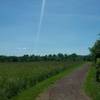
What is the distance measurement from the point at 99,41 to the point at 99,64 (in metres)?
21.5

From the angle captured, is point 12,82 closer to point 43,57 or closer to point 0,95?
point 0,95

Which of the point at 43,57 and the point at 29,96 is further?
the point at 43,57

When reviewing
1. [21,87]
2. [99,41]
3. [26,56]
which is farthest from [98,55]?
[26,56]

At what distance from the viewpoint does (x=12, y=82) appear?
19453mm

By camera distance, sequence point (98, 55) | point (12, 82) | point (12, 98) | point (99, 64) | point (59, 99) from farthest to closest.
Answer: point (98, 55) → point (99, 64) → point (12, 82) → point (12, 98) → point (59, 99)

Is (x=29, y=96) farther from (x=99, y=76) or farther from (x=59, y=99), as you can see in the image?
(x=99, y=76)

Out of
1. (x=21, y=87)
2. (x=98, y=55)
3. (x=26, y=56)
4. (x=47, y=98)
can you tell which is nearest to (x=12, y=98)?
(x=47, y=98)

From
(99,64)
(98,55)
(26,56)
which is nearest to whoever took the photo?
(99,64)

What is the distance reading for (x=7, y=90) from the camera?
57.3ft

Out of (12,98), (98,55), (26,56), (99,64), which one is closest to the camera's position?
(12,98)

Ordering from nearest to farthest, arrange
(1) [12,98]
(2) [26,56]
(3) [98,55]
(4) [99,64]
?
(1) [12,98] < (4) [99,64] < (3) [98,55] < (2) [26,56]

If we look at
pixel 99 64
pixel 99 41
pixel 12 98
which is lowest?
pixel 12 98

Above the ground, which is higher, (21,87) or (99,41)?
(99,41)

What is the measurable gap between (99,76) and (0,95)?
1390 centimetres
